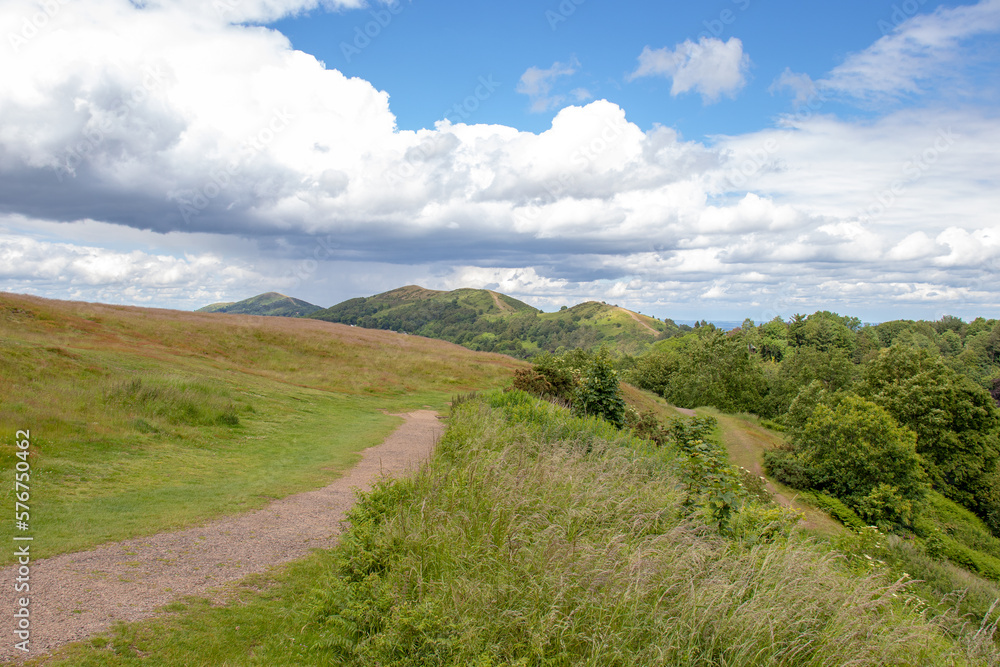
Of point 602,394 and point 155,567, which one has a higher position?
point 602,394

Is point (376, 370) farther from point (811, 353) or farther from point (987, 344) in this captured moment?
point (987, 344)

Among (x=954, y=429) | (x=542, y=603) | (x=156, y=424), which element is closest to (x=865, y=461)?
(x=954, y=429)

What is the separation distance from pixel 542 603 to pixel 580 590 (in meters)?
0.42

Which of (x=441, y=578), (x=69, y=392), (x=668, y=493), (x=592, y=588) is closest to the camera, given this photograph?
(x=592, y=588)

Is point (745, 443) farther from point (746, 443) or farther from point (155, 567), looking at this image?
point (155, 567)

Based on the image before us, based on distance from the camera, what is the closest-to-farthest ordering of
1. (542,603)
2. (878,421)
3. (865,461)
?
1. (542,603)
2. (865,461)
3. (878,421)

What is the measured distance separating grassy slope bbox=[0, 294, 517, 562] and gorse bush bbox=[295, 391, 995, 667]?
12.9ft

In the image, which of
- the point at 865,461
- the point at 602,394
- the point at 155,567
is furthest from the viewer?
the point at 865,461

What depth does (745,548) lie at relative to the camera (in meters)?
6.37

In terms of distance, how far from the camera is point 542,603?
4.69m

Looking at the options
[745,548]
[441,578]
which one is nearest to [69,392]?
[441,578]

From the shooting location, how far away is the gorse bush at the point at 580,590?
429 cm

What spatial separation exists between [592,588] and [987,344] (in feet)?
515

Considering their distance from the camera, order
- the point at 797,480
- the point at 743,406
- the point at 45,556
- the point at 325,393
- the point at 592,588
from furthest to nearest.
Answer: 1. the point at 743,406
2. the point at 797,480
3. the point at 325,393
4. the point at 45,556
5. the point at 592,588
